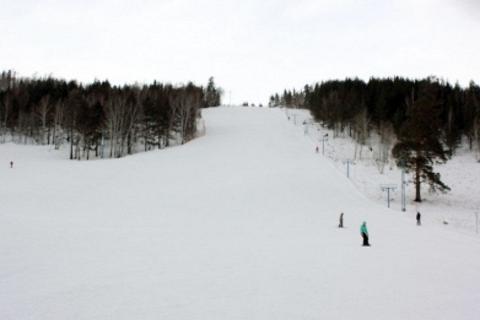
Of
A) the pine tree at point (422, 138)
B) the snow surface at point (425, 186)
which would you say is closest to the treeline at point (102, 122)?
the snow surface at point (425, 186)

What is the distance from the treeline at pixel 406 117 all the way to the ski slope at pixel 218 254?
359 inches

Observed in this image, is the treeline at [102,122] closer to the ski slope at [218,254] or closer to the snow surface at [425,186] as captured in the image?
the ski slope at [218,254]

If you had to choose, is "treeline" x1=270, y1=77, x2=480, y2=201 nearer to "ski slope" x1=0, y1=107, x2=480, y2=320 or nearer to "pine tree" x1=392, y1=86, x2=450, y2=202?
"pine tree" x1=392, y1=86, x2=450, y2=202

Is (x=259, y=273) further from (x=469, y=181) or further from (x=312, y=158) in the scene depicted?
(x=469, y=181)

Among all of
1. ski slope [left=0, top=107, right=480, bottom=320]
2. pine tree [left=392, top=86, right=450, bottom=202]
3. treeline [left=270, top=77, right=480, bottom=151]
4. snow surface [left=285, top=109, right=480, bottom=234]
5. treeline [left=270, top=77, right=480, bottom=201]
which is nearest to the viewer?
ski slope [left=0, top=107, right=480, bottom=320]

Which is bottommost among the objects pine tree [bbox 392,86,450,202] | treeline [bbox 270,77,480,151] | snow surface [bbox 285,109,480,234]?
snow surface [bbox 285,109,480,234]

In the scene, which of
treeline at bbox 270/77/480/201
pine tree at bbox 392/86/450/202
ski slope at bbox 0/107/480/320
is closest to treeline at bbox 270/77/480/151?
treeline at bbox 270/77/480/201

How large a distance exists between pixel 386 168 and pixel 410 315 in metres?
42.6

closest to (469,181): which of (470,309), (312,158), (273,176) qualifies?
(312,158)

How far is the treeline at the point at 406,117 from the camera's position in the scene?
116ft

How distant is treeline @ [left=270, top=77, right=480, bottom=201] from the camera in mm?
35312

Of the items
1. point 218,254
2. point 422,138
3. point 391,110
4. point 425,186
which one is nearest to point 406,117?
point 391,110

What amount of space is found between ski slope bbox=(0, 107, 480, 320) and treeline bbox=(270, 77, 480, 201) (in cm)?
912

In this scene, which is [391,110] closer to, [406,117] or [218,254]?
[406,117]
